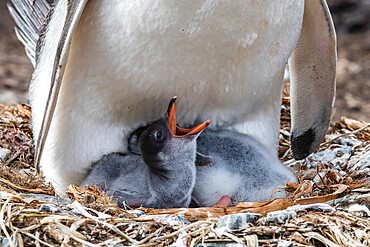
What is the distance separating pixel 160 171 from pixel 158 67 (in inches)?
14.4

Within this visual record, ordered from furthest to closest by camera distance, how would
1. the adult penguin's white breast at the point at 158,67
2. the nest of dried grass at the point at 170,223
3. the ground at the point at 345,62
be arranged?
the ground at the point at 345,62 < the adult penguin's white breast at the point at 158,67 < the nest of dried grass at the point at 170,223

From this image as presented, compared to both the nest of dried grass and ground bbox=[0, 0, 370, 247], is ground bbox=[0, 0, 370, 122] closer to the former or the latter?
ground bbox=[0, 0, 370, 247]

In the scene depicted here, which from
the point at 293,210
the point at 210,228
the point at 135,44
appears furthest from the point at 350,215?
the point at 135,44

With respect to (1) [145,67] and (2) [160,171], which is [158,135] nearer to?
(2) [160,171]

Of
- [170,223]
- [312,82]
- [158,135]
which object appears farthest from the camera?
[312,82]

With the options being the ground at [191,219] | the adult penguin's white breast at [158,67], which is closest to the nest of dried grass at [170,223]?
the ground at [191,219]

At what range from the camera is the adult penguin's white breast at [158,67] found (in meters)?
1.57

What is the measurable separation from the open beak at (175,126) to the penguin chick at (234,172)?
0.17 meters

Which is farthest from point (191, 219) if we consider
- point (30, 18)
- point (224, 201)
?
point (30, 18)

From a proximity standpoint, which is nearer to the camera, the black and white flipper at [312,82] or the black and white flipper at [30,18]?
the black and white flipper at [312,82]

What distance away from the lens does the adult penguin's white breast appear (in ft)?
5.16

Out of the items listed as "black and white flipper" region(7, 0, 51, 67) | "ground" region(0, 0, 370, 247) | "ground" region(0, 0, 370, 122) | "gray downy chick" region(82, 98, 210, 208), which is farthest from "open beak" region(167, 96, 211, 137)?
"ground" region(0, 0, 370, 122)

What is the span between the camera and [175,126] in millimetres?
1775

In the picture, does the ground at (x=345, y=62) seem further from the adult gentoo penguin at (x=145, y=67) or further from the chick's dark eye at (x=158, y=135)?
the chick's dark eye at (x=158, y=135)
